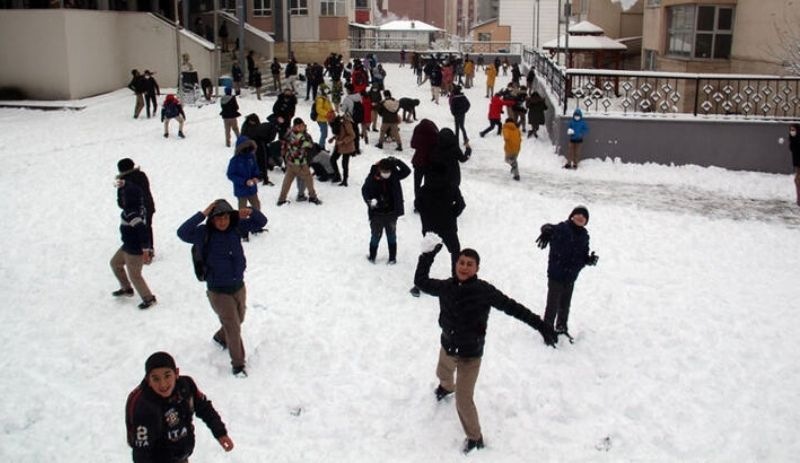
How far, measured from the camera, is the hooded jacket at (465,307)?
5.44m

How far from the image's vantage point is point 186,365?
23.6 ft

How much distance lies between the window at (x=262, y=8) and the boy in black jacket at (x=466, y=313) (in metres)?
44.4

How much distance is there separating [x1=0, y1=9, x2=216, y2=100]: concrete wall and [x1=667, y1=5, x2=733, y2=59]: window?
793 inches

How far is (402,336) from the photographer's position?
797cm

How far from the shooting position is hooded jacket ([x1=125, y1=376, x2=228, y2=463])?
4.11 metres

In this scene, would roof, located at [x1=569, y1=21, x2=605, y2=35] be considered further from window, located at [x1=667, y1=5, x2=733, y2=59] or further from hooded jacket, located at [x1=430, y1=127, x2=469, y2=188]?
hooded jacket, located at [x1=430, y1=127, x2=469, y2=188]

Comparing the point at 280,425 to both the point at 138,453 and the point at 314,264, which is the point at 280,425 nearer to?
the point at 138,453

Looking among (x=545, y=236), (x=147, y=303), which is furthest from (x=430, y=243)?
(x=147, y=303)

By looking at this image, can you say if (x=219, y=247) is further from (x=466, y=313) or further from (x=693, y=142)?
(x=693, y=142)

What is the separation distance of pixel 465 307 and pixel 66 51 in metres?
23.0

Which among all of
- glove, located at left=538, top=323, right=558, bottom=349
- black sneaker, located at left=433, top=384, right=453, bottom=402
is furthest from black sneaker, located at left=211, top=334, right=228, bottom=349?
glove, located at left=538, top=323, right=558, bottom=349

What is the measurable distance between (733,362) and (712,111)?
40.7 ft

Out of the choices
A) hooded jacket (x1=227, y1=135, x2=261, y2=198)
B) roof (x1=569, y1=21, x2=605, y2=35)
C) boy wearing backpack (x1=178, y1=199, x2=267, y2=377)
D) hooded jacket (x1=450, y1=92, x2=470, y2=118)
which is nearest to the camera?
boy wearing backpack (x1=178, y1=199, x2=267, y2=377)

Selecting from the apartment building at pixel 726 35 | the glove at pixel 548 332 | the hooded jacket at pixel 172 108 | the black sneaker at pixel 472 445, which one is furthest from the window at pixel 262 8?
the black sneaker at pixel 472 445
